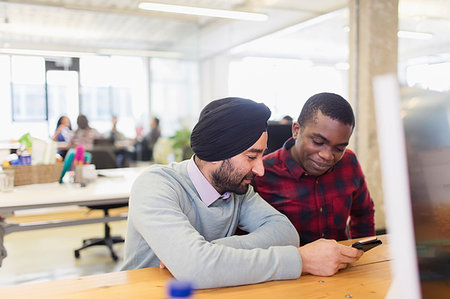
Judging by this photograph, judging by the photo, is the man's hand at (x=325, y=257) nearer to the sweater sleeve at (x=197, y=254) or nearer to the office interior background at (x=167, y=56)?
the sweater sleeve at (x=197, y=254)

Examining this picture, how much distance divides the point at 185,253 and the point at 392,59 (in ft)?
13.2

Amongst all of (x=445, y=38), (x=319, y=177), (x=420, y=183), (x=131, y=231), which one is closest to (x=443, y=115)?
(x=420, y=183)

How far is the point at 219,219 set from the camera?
137 cm

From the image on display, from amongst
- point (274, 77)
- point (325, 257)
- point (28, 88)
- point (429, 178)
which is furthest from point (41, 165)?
point (274, 77)

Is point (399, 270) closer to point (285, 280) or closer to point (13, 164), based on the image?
point (285, 280)

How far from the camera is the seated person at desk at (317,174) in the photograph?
1616 millimetres

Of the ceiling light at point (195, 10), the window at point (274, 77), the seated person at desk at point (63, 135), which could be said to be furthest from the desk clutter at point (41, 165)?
the window at point (274, 77)

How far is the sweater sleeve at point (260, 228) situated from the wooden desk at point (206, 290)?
0.16 metres

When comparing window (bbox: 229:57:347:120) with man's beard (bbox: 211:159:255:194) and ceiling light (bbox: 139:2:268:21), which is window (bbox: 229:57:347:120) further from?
man's beard (bbox: 211:159:255:194)

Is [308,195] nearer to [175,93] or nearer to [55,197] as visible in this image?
[55,197]

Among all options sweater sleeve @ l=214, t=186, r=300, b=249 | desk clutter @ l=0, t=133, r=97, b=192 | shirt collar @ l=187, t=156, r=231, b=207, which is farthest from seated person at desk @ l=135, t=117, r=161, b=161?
shirt collar @ l=187, t=156, r=231, b=207

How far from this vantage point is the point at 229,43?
805 centimetres

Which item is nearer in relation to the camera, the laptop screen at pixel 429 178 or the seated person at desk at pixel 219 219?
the laptop screen at pixel 429 178

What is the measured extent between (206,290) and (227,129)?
1.50 feet
